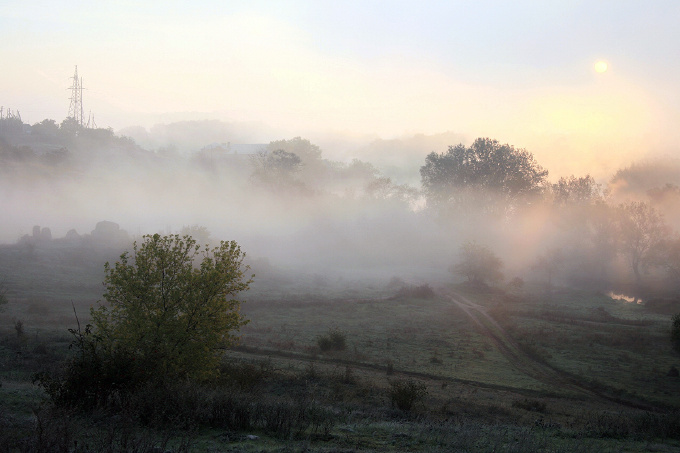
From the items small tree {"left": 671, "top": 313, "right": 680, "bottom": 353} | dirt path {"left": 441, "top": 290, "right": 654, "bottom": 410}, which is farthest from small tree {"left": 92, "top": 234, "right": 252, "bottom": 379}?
small tree {"left": 671, "top": 313, "right": 680, "bottom": 353}

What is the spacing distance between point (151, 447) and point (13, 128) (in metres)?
156

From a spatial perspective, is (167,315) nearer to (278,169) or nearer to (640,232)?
(640,232)

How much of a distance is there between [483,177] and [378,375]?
3131 inches

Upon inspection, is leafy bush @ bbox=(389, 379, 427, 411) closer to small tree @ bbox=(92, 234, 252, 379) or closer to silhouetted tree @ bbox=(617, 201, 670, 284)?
small tree @ bbox=(92, 234, 252, 379)

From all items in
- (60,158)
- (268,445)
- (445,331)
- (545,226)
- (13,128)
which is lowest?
(445,331)

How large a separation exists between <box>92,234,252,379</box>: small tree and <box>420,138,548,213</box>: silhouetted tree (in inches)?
3480

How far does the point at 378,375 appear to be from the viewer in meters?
24.0

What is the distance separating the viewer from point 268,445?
9367mm

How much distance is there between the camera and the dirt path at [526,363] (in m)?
23.0

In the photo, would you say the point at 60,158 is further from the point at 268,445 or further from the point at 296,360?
the point at 268,445

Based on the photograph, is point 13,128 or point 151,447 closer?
point 151,447

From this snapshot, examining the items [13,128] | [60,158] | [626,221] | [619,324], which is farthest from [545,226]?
[13,128]

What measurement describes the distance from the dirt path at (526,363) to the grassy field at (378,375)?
0.56 feet

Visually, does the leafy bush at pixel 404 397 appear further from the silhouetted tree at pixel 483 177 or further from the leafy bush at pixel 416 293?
the silhouetted tree at pixel 483 177
